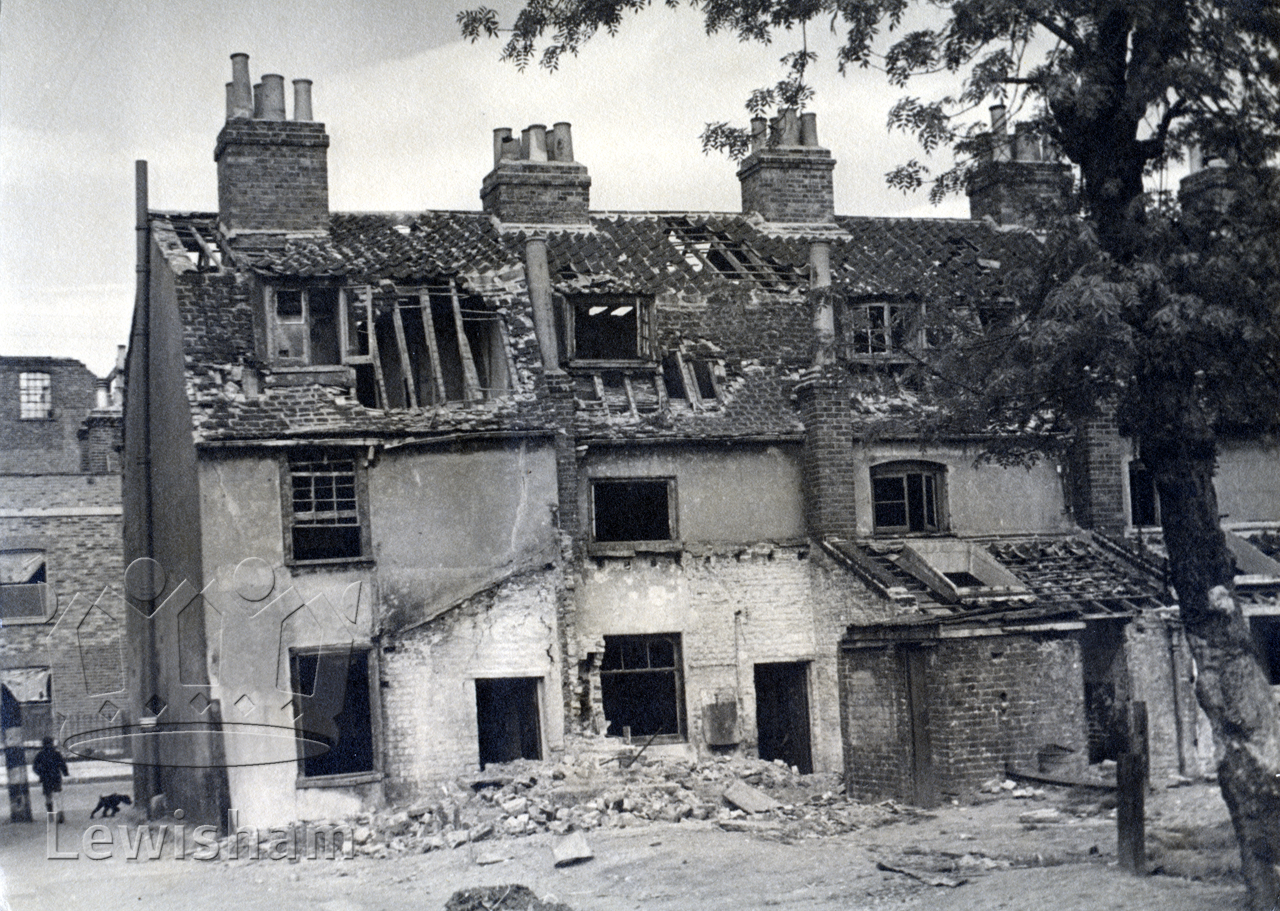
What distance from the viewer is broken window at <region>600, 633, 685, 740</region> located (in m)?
18.7

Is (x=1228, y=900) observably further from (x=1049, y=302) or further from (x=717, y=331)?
(x=717, y=331)

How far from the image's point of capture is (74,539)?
97.3ft

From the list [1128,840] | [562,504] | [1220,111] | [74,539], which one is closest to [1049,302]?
[1220,111]

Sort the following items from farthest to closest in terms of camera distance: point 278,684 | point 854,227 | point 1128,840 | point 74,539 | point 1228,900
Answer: point 74,539 < point 854,227 < point 278,684 < point 1128,840 < point 1228,900

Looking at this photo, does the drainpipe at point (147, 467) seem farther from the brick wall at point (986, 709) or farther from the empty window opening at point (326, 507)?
the brick wall at point (986, 709)

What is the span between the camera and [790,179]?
2398 centimetres

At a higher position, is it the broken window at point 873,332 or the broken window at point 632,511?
the broken window at point 873,332

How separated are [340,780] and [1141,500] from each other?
12.1 m

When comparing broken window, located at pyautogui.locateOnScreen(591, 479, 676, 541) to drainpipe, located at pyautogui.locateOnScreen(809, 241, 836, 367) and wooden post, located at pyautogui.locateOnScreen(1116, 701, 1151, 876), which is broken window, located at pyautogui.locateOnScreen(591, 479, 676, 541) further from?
wooden post, located at pyautogui.locateOnScreen(1116, 701, 1151, 876)

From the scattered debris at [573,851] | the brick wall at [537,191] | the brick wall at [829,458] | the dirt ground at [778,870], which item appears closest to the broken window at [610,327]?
the brick wall at [537,191]

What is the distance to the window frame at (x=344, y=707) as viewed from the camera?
16875mm

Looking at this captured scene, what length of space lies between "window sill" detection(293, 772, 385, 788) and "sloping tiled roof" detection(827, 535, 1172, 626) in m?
6.73

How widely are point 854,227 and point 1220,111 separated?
11.1m

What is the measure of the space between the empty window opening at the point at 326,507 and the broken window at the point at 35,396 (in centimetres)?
2075
